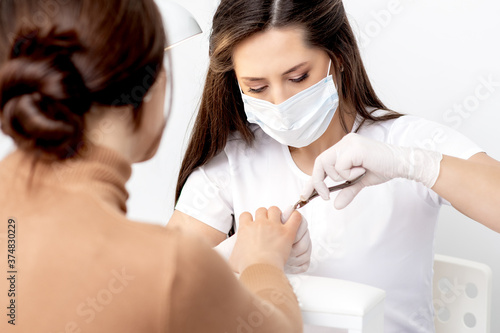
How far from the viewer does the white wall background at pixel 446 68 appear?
1.62 metres

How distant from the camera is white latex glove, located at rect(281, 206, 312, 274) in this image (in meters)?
1.01

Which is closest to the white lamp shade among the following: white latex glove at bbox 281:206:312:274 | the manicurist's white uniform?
white latex glove at bbox 281:206:312:274

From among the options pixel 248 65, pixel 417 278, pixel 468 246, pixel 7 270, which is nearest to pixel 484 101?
pixel 468 246

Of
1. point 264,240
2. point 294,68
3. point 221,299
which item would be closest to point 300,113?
point 294,68

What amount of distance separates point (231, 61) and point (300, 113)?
0.21m

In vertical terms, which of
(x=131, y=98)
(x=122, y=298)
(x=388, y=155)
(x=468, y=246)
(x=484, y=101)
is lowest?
(x=468, y=246)

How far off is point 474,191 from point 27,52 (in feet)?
2.73

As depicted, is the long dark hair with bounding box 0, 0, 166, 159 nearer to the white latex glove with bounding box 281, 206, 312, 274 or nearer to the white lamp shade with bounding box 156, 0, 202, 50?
the white lamp shade with bounding box 156, 0, 202, 50

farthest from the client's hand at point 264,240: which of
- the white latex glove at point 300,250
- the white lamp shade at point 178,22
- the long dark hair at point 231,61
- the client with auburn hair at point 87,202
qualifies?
the long dark hair at point 231,61

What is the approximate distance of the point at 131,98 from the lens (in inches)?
26.8

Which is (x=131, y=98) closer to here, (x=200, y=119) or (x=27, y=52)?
(x=27, y=52)

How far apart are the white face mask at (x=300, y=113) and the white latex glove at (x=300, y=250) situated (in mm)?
296

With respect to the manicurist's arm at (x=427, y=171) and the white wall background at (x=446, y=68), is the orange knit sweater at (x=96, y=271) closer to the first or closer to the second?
the manicurist's arm at (x=427, y=171)

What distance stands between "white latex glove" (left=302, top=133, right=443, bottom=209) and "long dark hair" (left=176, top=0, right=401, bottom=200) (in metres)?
0.25
